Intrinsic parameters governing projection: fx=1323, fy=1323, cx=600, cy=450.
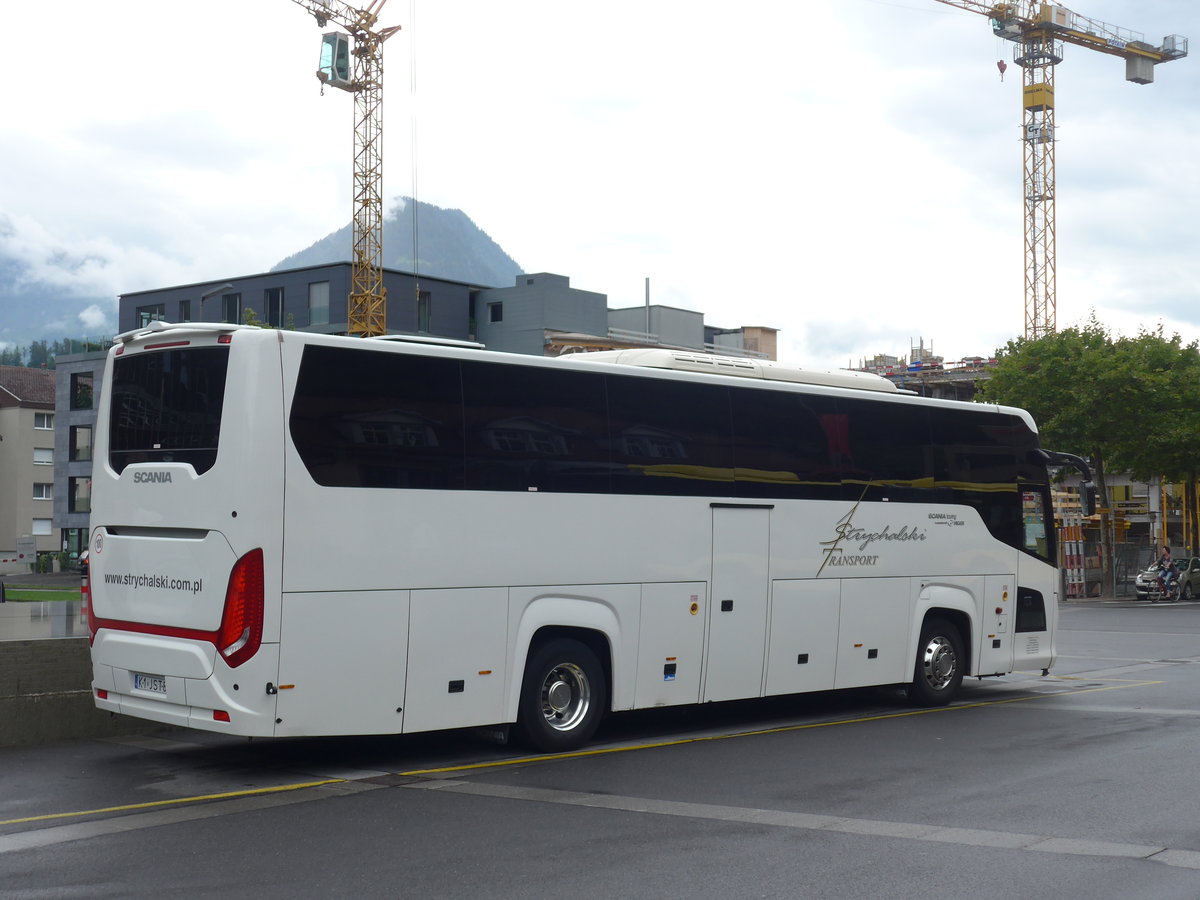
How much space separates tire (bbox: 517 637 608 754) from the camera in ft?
36.5

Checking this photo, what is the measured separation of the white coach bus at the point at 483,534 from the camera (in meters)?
9.63

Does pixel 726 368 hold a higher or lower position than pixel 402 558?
higher

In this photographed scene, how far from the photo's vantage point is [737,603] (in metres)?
12.8

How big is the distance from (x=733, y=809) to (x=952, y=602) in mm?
7013

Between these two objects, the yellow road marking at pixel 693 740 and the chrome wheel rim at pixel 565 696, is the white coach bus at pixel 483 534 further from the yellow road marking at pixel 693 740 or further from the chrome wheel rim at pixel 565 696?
the yellow road marking at pixel 693 740

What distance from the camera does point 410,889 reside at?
267 inches

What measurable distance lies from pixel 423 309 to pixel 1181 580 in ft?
147

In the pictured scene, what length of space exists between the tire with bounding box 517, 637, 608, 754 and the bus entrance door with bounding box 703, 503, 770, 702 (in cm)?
143

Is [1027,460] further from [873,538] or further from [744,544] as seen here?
[744,544]

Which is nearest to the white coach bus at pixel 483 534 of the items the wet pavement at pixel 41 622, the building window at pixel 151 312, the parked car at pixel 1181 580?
the wet pavement at pixel 41 622

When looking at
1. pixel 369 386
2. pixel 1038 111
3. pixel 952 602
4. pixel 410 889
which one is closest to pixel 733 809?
pixel 410 889

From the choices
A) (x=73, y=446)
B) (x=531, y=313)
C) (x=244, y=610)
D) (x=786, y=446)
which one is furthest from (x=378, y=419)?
(x=73, y=446)

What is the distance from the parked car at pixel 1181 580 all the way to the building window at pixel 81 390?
58.9m

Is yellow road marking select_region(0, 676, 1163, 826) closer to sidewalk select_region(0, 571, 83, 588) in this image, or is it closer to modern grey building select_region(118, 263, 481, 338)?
sidewalk select_region(0, 571, 83, 588)
